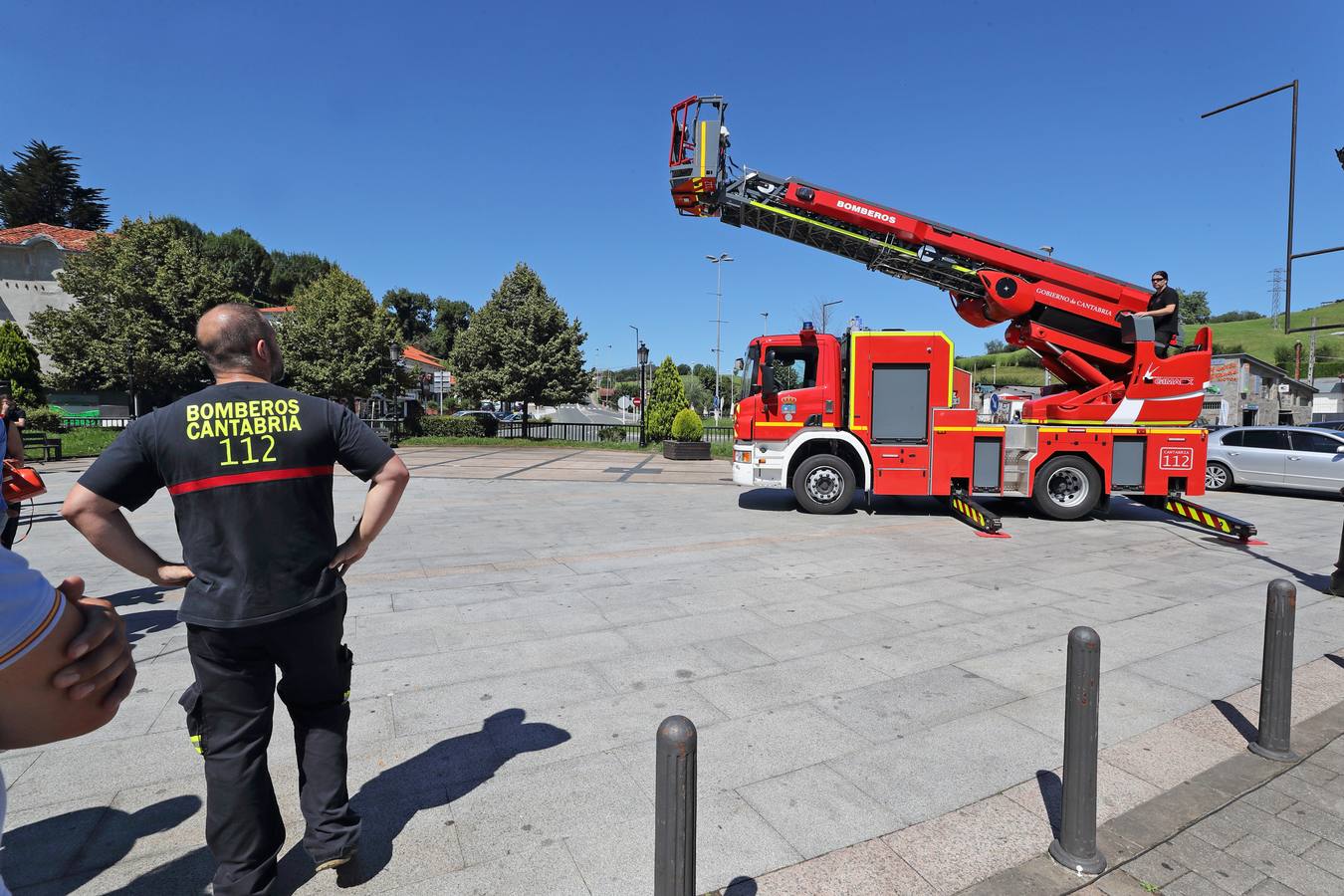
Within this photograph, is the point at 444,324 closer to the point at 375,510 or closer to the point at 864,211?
the point at 864,211

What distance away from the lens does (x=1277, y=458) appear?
47.5ft

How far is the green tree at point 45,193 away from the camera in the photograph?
171 ft

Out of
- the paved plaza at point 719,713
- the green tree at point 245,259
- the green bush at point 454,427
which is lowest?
the paved plaza at point 719,713

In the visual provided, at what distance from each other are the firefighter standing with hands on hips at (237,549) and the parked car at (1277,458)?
17.2 metres

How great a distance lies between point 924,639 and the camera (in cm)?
512

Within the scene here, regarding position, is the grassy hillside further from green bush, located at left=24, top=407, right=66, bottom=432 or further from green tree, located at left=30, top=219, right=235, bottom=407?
green bush, located at left=24, top=407, right=66, bottom=432

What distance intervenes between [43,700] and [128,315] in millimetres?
38793

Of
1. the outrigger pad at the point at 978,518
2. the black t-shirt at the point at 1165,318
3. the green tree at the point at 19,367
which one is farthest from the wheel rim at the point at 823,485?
the green tree at the point at 19,367

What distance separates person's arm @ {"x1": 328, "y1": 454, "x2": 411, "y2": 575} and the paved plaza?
1.17 metres

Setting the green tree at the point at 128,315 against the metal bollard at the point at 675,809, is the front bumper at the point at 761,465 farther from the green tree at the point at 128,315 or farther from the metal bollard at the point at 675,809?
the green tree at the point at 128,315

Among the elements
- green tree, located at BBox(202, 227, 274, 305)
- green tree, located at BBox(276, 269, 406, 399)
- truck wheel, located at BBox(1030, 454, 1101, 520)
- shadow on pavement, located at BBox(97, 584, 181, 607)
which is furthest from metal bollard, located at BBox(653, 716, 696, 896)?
green tree, located at BBox(202, 227, 274, 305)

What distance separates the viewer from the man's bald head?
2.36 metres

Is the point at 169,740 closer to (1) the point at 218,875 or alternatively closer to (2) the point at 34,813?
(2) the point at 34,813

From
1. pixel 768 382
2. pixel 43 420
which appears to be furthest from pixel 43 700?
pixel 43 420
